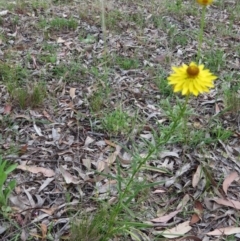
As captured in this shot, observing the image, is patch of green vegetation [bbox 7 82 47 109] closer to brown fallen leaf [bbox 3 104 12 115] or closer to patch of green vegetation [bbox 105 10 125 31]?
brown fallen leaf [bbox 3 104 12 115]

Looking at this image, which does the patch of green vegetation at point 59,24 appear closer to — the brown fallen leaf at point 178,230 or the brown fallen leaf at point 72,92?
the brown fallen leaf at point 72,92

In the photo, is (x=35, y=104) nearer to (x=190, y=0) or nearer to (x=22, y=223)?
(x=22, y=223)

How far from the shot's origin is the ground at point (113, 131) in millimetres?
1934

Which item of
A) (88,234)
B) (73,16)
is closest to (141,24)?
(73,16)

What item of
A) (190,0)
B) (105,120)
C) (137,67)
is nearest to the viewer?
(105,120)

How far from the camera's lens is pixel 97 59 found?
3398 millimetres

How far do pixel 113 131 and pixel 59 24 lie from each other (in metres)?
1.77

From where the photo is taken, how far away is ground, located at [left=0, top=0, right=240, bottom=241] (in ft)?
6.34

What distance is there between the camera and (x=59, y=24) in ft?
12.8

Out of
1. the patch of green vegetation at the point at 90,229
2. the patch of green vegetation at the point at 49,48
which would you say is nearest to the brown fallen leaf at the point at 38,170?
the patch of green vegetation at the point at 90,229

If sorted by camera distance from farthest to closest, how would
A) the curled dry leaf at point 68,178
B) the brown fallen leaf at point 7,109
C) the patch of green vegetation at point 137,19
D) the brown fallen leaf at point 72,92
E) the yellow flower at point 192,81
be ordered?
the patch of green vegetation at point 137,19, the brown fallen leaf at point 72,92, the brown fallen leaf at point 7,109, the curled dry leaf at point 68,178, the yellow flower at point 192,81

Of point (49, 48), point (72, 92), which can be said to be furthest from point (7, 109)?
point (49, 48)

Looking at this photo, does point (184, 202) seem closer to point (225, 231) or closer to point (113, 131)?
point (225, 231)

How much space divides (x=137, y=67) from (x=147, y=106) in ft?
1.95
